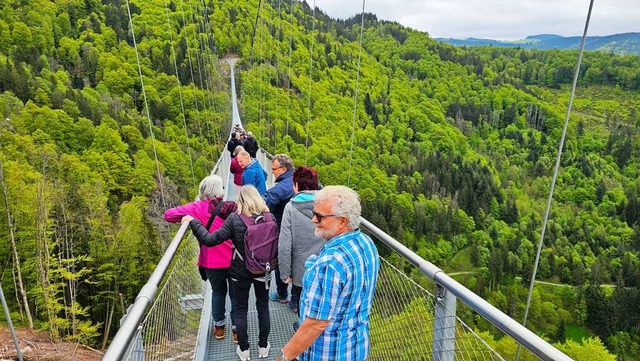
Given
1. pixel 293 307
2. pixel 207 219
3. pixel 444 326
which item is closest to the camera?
pixel 444 326

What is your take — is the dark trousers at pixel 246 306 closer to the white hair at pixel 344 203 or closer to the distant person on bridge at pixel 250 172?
the white hair at pixel 344 203

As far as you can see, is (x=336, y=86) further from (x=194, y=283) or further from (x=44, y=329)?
(x=194, y=283)

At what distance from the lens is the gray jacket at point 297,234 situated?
7.11 feet

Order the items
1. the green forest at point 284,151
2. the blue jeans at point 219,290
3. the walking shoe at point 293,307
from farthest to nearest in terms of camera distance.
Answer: the green forest at point 284,151
the walking shoe at point 293,307
the blue jeans at point 219,290

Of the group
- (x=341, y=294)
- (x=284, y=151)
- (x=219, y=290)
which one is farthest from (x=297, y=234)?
(x=284, y=151)

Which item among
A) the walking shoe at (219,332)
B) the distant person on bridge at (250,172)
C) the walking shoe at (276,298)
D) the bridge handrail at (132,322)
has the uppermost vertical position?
the bridge handrail at (132,322)

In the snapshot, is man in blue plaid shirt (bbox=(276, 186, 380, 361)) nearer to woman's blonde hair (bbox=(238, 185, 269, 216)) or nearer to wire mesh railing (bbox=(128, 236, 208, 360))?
wire mesh railing (bbox=(128, 236, 208, 360))

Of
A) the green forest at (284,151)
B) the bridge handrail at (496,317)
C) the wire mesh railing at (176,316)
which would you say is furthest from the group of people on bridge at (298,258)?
the green forest at (284,151)

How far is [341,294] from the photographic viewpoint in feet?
4.03

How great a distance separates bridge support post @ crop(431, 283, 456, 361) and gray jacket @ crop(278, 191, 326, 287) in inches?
30.6

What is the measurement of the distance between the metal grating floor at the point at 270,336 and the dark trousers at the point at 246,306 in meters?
0.16

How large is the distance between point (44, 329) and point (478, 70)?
319ft

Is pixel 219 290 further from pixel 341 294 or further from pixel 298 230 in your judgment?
pixel 341 294

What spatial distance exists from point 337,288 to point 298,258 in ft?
3.52
